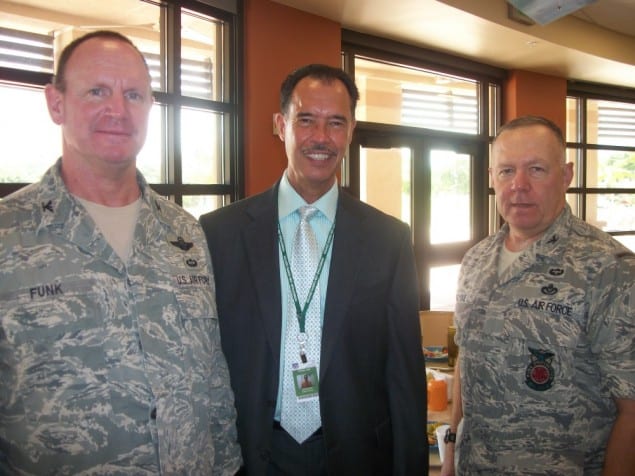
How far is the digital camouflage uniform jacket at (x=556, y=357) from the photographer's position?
5.23 feet

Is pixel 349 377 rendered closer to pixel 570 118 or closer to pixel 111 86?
pixel 111 86

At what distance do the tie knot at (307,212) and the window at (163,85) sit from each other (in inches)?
65.4

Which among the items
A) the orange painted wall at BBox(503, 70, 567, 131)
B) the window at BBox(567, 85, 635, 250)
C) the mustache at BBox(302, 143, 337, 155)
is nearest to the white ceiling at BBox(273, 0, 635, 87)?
the orange painted wall at BBox(503, 70, 567, 131)

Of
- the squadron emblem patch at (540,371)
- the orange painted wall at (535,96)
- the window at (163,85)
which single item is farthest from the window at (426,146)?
the squadron emblem patch at (540,371)

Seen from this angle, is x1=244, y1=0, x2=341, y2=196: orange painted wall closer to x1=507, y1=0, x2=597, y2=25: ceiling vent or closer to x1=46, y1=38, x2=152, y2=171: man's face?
x1=507, y1=0, x2=597, y2=25: ceiling vent

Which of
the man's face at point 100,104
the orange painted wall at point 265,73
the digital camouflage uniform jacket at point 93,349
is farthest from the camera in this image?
the orange painted wall at point 265,73

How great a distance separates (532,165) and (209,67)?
9.03 ft

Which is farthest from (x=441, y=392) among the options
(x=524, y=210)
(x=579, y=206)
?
(x=579, y=206)

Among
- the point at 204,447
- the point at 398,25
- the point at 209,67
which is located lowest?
the point at 204,447

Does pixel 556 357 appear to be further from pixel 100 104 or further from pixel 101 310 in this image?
pixel 100 104

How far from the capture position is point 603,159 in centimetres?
793

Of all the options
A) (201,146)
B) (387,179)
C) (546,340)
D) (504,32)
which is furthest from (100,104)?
(504,32)

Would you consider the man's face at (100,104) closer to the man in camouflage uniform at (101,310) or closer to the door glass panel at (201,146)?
the man in camouflage uniform at (101,310)

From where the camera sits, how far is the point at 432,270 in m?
→ 5.96
